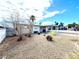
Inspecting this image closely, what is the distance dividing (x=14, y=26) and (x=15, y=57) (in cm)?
2348

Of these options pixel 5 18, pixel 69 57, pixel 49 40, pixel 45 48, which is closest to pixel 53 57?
pixel 69 57

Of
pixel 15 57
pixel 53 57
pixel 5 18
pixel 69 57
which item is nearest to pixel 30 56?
pixel 15 57

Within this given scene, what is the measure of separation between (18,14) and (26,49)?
2157cm

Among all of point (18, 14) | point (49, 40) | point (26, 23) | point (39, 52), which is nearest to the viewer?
point (39, 52)

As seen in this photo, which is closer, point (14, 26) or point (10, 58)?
point (10, 58)

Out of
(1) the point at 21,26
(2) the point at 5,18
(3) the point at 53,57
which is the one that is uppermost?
(2) the point at 5,18

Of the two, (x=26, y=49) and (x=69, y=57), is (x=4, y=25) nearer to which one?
(x=26, y=49)

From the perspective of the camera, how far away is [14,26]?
35.7 meters

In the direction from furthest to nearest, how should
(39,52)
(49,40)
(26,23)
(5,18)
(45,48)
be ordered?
(26,23), (5,18), (49,40), (45,48), (39,52)

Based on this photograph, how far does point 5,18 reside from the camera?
3803 cm

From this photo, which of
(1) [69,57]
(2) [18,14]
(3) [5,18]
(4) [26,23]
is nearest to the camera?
(1) [69,57]

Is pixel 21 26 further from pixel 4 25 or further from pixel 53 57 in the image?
pixel 53 57

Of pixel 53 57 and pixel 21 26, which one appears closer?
pixel 53 57

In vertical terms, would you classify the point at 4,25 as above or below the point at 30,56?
above
